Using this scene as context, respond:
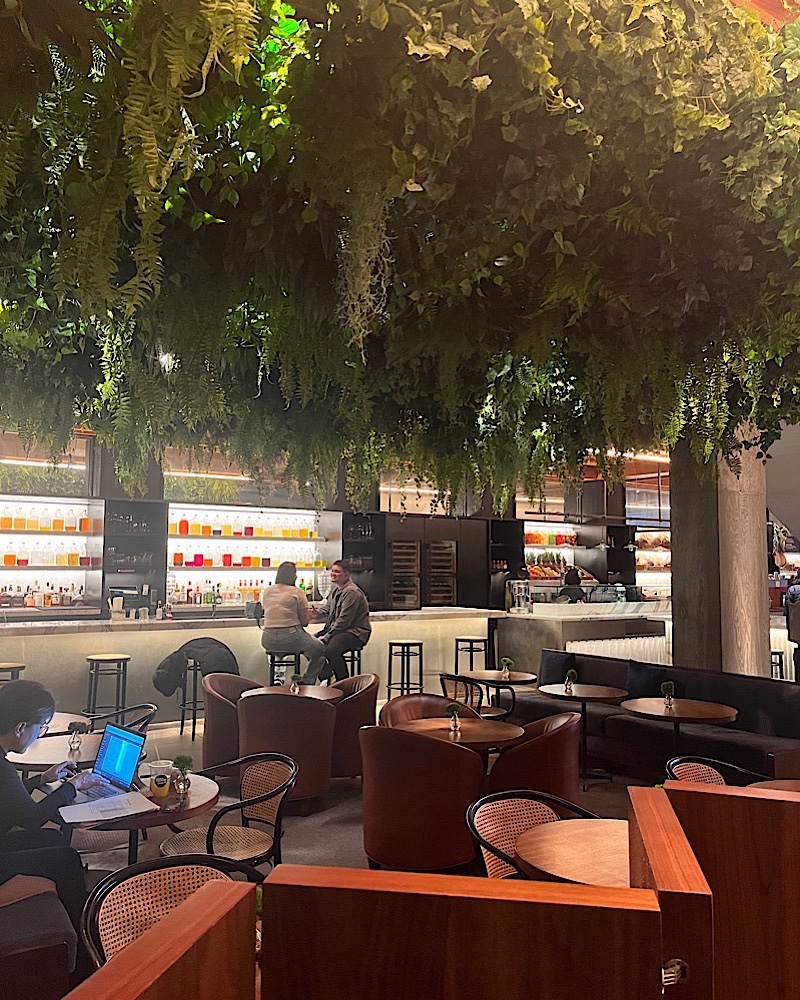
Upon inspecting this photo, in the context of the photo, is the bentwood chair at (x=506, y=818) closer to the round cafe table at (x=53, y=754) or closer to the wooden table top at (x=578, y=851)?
the wooden table top at (x=578, y=851)

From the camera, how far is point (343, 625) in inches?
344

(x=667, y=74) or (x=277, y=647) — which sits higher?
(x=667, y=74)

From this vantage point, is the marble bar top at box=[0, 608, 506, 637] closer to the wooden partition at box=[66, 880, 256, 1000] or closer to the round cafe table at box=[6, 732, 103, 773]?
the round cafe table at box=[6, 732, 103, 773]

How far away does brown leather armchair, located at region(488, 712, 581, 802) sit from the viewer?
5180mm

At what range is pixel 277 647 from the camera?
859cm

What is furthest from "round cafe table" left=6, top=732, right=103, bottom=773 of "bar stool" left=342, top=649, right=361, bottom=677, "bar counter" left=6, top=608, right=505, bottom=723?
"bar stool" left=342, top=649, right=361, bottom=677

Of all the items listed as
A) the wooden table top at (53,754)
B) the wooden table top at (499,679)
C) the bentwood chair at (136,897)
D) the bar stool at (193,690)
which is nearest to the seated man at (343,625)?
the bar stool at (193,690)

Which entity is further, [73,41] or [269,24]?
[269,24]

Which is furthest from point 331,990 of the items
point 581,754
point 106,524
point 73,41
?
point 106,524

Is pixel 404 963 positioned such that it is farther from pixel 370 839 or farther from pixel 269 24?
pixel 370 839

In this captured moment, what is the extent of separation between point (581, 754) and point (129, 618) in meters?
4.68

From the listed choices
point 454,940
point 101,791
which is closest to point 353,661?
point 101,791

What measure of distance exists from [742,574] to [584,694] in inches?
64.5

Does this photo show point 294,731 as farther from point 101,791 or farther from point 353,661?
point 353,661
